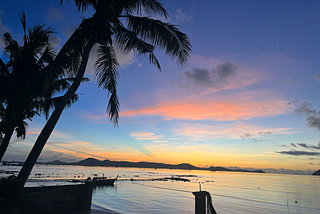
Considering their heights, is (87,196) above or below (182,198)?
above

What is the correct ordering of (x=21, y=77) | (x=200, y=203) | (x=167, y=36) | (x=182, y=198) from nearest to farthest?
(x=200, y=203)
(x=167, y=36)
(x=21, y=77)
(x=182, y=198)

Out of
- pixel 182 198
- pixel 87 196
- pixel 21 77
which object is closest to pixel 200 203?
pixel 87 196

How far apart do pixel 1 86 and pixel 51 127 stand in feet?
13.9

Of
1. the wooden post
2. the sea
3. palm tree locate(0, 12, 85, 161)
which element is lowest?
the sea

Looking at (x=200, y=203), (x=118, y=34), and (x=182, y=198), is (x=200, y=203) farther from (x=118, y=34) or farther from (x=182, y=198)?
(x=182, y=198)

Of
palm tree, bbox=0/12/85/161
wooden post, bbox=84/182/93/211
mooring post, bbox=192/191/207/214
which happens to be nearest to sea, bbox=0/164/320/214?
mooring post, bbox=192/191/207/214

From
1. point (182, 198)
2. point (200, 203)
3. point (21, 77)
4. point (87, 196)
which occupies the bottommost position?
point (182, 198)

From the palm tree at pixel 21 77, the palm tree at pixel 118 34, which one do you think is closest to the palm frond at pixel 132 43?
the palm tree at pixel 118 34

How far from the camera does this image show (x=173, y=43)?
26.8ft

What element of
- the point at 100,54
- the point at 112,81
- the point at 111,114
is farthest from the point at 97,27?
the point at 111,114

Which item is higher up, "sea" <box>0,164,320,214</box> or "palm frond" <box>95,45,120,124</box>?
"palm frond" <box>95,45,120,124</box>

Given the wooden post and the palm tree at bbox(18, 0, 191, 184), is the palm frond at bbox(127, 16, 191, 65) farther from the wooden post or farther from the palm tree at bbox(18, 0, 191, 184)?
the wooden post

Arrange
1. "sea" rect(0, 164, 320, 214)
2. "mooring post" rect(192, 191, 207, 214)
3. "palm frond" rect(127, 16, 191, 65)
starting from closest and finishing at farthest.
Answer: "mooring post" rect(192, 191, 207, 214)
"palm frond" rect(127, 16, 191, 65)
"sea" rect(0, 164, 320, 214)

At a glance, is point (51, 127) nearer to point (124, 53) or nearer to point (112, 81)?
point (112, 81)
